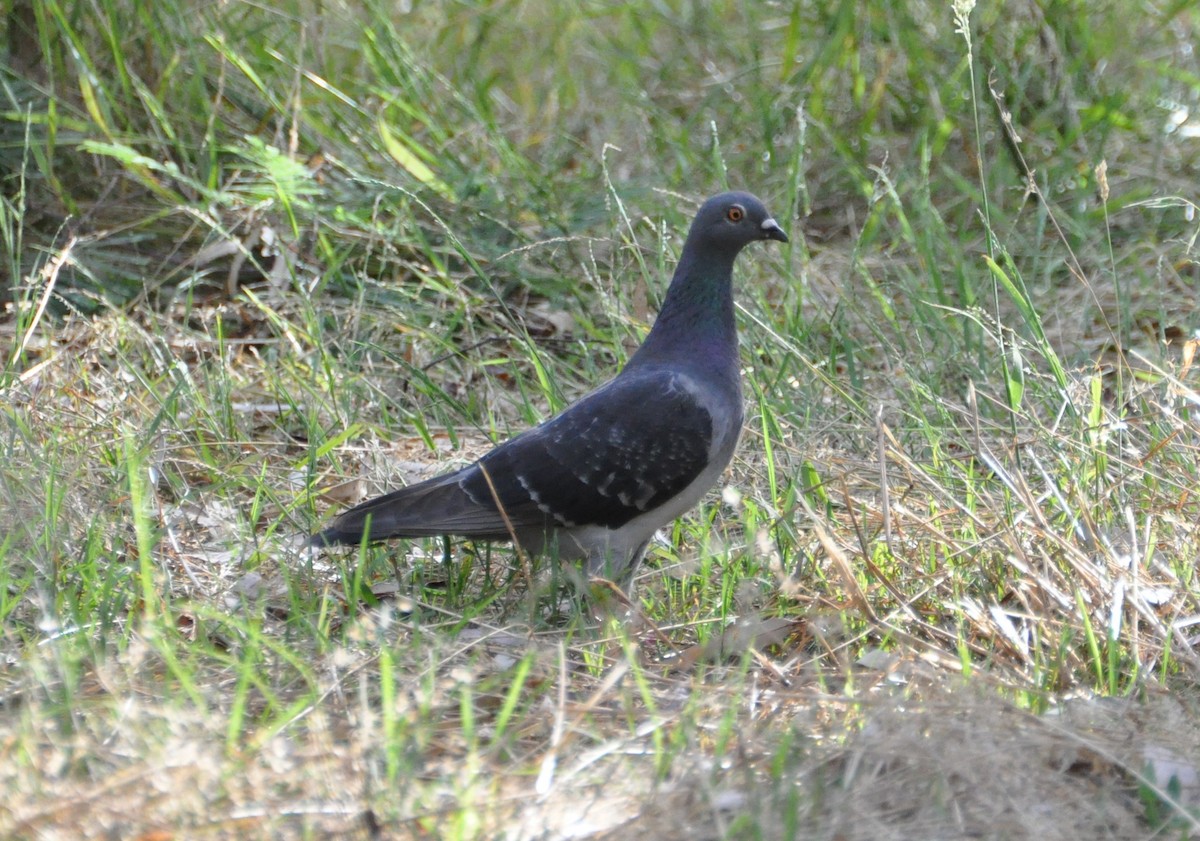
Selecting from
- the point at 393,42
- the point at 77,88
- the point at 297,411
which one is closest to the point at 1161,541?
the point at 297,411

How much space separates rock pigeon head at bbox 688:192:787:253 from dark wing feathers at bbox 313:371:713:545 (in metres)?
0.49

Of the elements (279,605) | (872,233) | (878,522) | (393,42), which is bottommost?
(279,605)

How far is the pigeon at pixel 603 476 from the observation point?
3.24 meters

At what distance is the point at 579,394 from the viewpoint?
4.52 metres

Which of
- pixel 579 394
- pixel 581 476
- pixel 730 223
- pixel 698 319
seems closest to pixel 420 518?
pixel 581 476

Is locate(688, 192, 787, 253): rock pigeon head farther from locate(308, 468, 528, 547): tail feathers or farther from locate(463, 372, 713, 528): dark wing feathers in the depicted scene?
locate(308, 468, 528, 547): tail feathers

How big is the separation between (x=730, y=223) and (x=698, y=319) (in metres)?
0.29

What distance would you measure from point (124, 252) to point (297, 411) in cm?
159

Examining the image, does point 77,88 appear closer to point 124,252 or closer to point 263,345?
point 124,252

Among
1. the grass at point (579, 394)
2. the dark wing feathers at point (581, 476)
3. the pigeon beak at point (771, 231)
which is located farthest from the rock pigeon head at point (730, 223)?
the dark wing feathers at point (581, 476)

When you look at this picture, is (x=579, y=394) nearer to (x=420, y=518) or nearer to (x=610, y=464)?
(x=610, y=464)

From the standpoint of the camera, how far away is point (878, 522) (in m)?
3.43

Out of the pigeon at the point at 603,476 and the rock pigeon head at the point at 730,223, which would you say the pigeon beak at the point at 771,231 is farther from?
the pigeon at the point at 603,476

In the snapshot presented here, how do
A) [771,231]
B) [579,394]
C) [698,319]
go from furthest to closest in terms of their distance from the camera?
[579,394]
[771,231]
[698,319]
